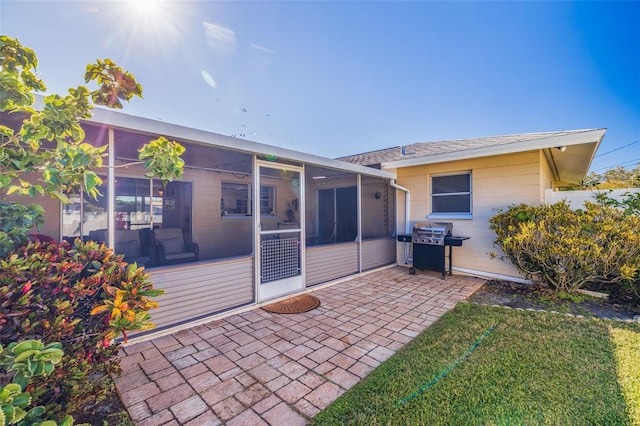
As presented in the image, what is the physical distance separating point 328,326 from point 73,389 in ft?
8.50

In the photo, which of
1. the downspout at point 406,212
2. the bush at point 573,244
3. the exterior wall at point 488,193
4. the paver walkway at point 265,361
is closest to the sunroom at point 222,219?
the downspout at point 406,212

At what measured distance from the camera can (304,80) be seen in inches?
334

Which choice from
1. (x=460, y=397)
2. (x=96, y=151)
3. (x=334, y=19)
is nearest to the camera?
(x=96, y=151)

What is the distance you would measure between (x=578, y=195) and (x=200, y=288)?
7.13m

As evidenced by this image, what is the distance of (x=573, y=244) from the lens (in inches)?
169

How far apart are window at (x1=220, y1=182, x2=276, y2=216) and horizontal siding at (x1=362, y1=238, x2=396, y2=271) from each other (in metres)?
3.52

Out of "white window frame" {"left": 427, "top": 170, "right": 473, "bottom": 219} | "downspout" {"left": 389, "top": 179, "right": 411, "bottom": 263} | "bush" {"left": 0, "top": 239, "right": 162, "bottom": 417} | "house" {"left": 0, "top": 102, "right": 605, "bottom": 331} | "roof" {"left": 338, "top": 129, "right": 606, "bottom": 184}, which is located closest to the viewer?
"bush" {"left": 0, "top": 239, "right": 162, "bottom": 417}

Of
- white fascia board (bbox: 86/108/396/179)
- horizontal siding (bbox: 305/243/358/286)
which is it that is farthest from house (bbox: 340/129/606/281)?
white fascia board (bbox: 86/108/396/179)

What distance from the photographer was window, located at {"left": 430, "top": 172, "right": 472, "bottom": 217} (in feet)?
21.3

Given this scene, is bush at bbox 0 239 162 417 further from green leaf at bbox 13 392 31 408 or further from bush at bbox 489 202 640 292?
bush at bbox 489 202 640 292

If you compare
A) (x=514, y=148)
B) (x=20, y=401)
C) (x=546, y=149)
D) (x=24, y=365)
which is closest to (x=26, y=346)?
(x=24, y=365)

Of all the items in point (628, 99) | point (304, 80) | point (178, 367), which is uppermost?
point (628, 99)

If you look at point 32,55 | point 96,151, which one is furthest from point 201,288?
point 32,55

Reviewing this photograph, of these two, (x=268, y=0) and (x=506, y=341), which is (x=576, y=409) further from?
(x=268, y=0)
